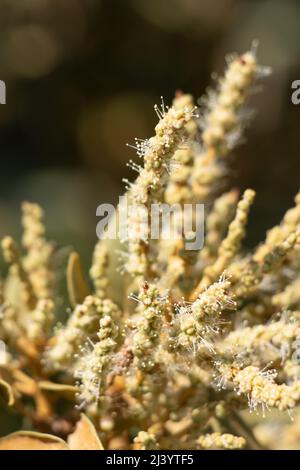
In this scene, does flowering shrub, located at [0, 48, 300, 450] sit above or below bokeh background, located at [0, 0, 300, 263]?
below

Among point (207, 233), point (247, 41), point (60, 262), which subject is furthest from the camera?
point (247, 41)

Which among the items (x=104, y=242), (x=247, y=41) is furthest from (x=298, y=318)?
(x=247, y=41)

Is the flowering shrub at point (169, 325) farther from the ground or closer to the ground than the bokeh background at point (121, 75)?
closer to the ground

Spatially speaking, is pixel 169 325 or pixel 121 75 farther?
pixel 121 75

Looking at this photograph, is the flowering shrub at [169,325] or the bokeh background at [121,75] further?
the bokeh background at [121,75]

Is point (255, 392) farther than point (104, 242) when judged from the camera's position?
No

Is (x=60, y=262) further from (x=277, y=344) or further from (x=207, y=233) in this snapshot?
(x=277, y=344)

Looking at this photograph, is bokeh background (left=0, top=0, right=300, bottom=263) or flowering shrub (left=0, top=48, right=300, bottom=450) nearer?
flowering shrub (left=0, top=48, right=300, bottom=450)

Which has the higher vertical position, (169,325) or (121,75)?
(121,75)
